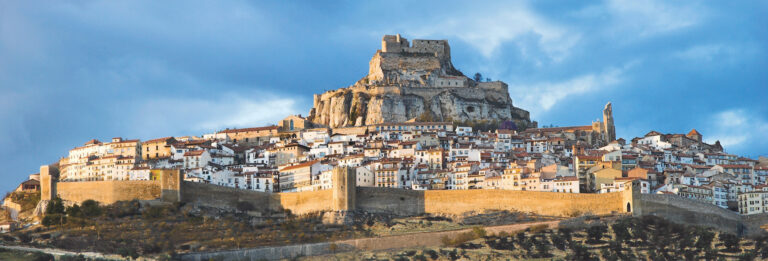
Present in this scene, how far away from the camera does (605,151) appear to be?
67.9 m

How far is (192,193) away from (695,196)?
26786 millimetres

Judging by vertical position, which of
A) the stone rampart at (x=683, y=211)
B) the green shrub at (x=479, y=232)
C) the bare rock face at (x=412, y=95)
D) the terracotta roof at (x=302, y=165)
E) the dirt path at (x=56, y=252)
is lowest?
the dirt path at (x=56, y=252)

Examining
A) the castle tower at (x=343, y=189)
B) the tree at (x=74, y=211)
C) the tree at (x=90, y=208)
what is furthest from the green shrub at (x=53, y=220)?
the castle tower at (x=343, y=189)

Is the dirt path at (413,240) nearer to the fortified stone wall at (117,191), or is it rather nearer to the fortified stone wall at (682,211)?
the fortified stone wall at (682,211)

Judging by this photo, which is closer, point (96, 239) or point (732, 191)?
point (96, 239)

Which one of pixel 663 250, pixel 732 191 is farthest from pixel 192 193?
pixel 732 191

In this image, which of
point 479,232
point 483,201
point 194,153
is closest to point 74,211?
point 194,153

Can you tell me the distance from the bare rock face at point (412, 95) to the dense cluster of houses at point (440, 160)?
3.23m

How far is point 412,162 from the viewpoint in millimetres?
66688

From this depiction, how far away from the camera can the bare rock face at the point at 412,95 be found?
269ft

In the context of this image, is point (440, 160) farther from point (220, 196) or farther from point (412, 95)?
point (412, 95)

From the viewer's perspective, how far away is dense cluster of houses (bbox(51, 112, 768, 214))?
2408 inches

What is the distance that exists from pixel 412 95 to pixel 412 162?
56.9 ft

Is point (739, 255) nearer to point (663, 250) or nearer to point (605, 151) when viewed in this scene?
point (663, 250)
